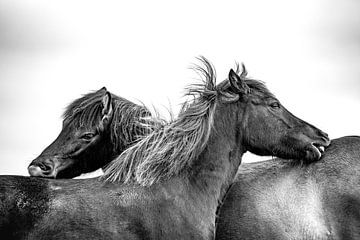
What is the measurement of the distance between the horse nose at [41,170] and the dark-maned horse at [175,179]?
3.02 ft

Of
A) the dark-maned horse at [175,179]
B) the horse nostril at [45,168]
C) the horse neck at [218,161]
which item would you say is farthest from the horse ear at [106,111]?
the horse neck at [218,161]

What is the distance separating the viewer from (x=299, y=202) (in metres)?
8.60

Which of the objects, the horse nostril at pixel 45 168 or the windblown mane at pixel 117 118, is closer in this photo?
the horse nostril at pixel 45 168

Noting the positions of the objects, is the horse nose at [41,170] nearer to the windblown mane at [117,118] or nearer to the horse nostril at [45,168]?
the horse nostril at [45,168]

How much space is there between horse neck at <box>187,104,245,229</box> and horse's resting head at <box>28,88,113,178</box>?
4.93ft

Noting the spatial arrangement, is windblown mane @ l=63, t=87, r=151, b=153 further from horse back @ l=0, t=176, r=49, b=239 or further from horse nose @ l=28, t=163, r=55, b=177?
horse back @ l=0, t=176, r=49, b=239

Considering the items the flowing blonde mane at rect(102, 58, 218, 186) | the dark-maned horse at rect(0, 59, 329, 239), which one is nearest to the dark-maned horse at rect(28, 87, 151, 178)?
the flowing blonde mane at rect(102, 58, 218, 186)

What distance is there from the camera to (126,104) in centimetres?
945


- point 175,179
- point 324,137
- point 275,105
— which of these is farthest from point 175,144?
point 324,137

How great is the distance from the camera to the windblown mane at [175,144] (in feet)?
25.7

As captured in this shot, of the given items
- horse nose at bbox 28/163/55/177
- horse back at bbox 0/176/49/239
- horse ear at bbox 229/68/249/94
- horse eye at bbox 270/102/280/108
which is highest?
horse ear at bbox 229/68/249/94

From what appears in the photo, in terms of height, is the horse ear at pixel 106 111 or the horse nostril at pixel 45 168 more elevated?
the horse ear at pixel 106 111

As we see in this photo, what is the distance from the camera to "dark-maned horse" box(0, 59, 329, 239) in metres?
7.15

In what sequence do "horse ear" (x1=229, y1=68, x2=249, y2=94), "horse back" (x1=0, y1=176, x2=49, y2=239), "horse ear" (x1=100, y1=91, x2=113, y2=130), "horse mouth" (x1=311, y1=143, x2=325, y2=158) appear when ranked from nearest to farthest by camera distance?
"horse back" (x1=0, y1=176, x2=49, y2=239) < "horse ear" (x1=229, y1=68, x2=249, y2=94) < "horse mouth" (x1=311, y1=143, x2=325, y2=158) < "horse ear" (x1=100, y1=91, x2=113, y2=130)
